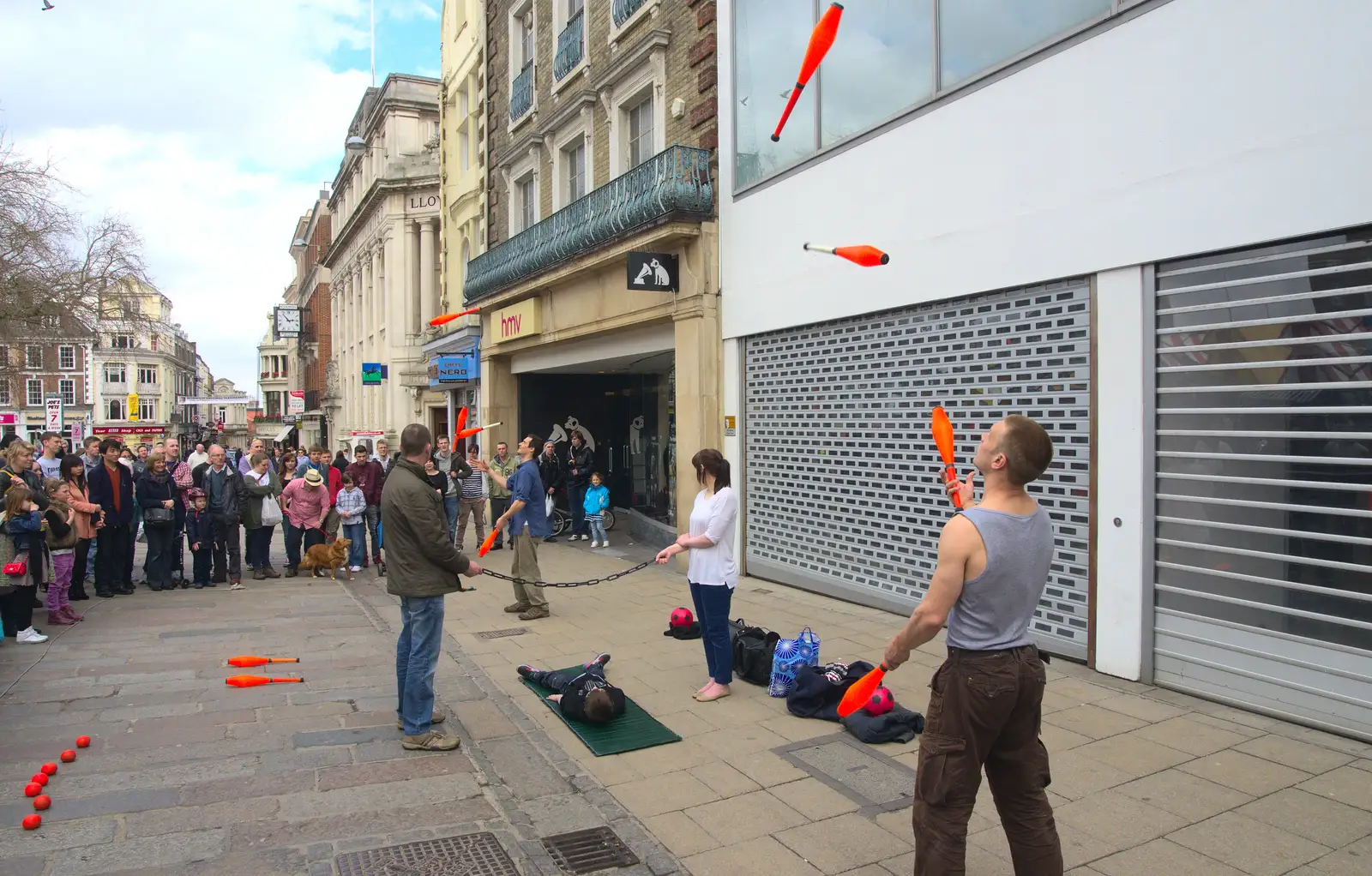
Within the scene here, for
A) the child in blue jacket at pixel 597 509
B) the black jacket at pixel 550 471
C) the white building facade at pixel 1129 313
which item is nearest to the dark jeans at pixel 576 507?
the black jacket at pixel 550 471

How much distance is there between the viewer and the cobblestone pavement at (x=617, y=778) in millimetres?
3980

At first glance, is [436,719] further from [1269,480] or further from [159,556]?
[159,556]

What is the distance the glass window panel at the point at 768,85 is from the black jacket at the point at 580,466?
21.2 ft

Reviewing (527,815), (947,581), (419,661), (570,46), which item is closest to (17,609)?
(419,661)

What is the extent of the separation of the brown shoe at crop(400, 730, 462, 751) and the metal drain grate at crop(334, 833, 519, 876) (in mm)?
1201

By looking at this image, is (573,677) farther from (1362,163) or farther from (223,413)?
(223,413)

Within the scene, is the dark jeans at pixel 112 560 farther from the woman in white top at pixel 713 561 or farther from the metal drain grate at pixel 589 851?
the metal drain grate at pixel 589 851

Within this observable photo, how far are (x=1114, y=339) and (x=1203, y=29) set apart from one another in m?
2.10

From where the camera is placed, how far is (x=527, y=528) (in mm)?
9305

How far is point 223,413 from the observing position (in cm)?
13112

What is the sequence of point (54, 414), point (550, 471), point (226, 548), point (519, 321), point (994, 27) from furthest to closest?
point (54, 414) → point (519, 321) → point (550, 471) → point (226, 548) → point (994, 27)

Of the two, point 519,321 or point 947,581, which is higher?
point 519,321

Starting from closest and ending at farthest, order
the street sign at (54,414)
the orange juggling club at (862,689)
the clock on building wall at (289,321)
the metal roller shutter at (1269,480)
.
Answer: the orange juggling club at (862,689) < the metal roller shutter at (1269,480) < the street sign at (54,414) < the clock on building wall at (289,321)

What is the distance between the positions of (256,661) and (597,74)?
1164cm
